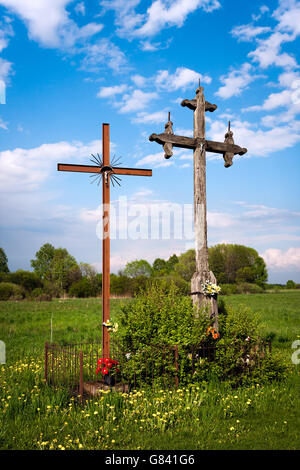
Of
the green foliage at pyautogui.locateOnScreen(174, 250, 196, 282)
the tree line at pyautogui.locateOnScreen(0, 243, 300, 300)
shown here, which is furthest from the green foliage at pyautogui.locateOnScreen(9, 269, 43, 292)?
the green foliage at pyautogui.locateOnScreen(174, 250, 196, 282)

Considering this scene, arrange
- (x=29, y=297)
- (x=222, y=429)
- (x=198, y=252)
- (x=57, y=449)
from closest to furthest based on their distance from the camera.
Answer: (x=57, y=449) < (x=222, y=429) < (x=198, y=252) < (x=29, y=297)

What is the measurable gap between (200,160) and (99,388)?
18.5ft

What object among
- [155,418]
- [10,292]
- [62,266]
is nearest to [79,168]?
[155,418]

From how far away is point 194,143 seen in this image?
9.28 meters

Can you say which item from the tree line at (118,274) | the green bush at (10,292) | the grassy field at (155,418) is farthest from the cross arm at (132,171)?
the green bush at (10,292)

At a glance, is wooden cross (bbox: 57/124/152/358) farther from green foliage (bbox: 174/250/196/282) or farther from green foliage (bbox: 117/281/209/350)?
green foliage (bbox: 174/250/196/282)

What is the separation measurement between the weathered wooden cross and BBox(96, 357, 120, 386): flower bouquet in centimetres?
228

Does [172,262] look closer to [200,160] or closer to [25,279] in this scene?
[25,279]

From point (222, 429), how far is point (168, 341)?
221cm

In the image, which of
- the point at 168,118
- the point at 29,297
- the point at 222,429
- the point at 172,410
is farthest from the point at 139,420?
the point at 29,297

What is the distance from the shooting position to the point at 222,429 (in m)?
5.35

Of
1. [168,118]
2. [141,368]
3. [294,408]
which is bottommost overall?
[294,408]

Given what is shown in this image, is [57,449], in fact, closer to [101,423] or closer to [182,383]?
[101,423]

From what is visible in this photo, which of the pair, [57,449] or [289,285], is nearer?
[57,449]
